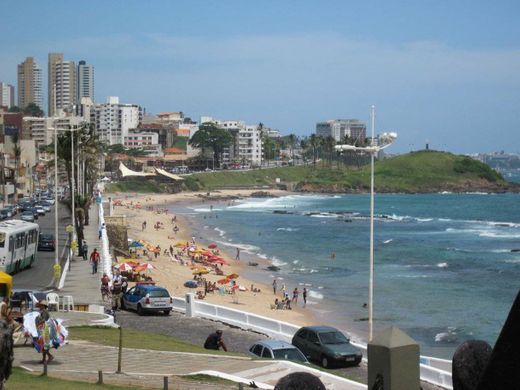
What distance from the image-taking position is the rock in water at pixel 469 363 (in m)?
5.15

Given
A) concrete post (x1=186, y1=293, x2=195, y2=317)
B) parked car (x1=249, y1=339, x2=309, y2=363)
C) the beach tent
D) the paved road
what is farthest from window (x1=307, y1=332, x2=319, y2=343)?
the paved road

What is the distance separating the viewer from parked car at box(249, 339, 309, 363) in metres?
18.9

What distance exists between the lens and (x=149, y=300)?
26.6m

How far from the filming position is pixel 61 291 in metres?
29.9

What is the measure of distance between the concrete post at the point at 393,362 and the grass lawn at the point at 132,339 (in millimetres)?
13490

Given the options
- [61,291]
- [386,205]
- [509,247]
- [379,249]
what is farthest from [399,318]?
[386,205]

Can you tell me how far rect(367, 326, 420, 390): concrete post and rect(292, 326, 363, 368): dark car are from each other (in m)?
15.2

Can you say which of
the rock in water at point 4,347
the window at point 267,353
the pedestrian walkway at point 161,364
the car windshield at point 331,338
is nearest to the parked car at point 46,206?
the car windshield at point 331,338

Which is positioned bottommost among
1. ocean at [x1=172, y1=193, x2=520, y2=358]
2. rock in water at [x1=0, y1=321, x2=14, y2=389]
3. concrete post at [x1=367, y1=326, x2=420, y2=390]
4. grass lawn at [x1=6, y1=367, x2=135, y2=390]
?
ocean at [x1=172, y1=193, x2=520, y2=358]

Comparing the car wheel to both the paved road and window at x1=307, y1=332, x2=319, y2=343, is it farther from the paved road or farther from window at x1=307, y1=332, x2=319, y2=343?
the paved road

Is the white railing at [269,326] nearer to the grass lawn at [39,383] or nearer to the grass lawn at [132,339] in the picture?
the grass lawn at [132,339]

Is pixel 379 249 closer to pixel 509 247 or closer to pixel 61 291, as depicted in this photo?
pixel 509 247

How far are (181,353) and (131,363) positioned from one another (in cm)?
173

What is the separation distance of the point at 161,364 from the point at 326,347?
544 cm
